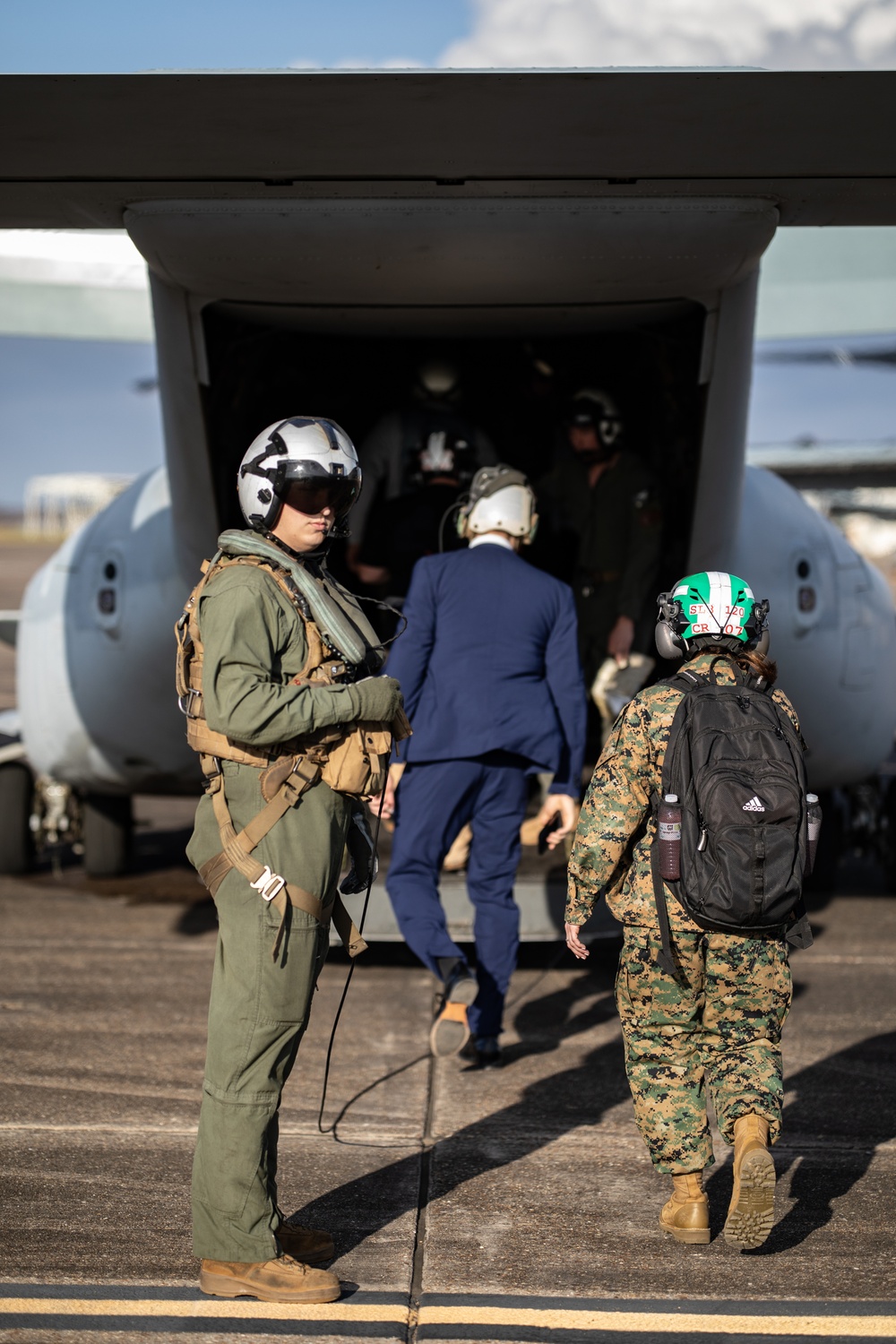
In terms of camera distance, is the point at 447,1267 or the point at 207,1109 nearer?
the point at 207,1109

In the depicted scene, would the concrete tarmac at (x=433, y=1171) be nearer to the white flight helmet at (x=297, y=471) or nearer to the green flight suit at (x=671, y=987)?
the green flight suit at (x=671, y=987)

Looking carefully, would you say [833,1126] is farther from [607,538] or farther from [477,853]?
[607,538]

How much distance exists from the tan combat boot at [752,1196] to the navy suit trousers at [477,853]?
1.83 metres

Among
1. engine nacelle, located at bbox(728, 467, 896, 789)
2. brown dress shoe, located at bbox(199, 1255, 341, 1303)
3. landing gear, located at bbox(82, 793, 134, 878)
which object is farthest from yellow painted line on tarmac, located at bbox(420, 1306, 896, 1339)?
landing gear, located at bbox(82, 793, 134, 878)

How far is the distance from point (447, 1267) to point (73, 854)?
6.89 meters

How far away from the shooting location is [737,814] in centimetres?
355

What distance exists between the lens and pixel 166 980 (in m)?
6.51

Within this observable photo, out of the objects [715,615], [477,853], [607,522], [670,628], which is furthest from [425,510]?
[715,615]

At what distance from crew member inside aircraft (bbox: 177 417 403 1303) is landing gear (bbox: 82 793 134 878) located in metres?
5.67

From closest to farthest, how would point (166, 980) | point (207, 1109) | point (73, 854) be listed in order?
point (207, 1109) < point (166, 980) < point (73, 854)

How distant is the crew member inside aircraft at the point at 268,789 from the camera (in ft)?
10.7

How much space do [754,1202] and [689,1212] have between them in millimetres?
309

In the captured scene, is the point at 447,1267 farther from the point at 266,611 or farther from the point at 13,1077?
the point at 13,1077

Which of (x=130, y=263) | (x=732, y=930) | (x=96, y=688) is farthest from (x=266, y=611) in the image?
(x=130, y=263)
